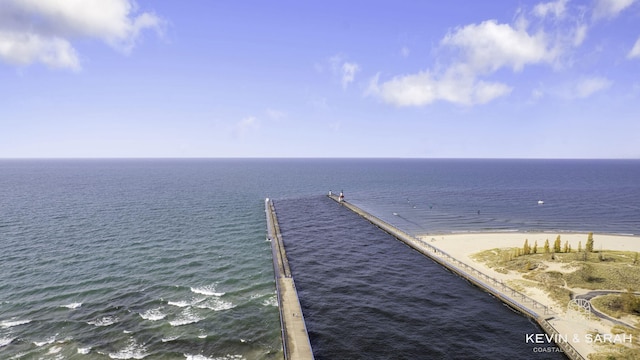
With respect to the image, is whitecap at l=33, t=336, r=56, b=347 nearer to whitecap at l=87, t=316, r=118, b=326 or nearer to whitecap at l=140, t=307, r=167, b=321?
whitecap at l=87, t=316, r=118, b=326

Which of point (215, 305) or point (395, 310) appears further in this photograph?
point (215, 305)

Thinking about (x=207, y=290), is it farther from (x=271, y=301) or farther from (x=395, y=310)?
(x=395, y=310)

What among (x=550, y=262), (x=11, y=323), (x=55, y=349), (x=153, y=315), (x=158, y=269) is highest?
(x=550, y=262)

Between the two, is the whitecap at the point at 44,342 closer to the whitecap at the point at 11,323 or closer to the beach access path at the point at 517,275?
the whitecap at the point at 11,323

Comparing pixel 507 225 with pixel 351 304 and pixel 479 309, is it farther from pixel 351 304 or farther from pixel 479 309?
pixel 351 304

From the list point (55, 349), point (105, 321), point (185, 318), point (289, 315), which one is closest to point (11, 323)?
point (55, 349)

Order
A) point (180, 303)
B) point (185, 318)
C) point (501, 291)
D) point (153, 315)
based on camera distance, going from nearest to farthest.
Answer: point (185, 318) < point (153, 315) < point (180, 303) < point (501, 291)

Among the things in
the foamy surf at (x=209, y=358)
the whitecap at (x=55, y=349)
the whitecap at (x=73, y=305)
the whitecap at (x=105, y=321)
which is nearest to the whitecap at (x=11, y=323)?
the whitecap at (x=73, y=305)

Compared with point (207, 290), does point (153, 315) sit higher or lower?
lower
